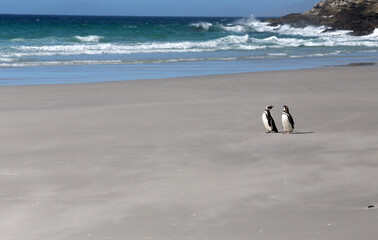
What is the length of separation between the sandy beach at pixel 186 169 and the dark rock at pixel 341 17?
53.0 m

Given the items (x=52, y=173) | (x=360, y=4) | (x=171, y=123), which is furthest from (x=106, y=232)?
(x=360, y=4)

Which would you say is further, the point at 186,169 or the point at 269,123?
the point at 269,123

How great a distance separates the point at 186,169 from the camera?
20.1ft

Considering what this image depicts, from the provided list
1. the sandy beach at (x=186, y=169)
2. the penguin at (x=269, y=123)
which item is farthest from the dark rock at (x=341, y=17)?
the penguin at (x=269, y=123)

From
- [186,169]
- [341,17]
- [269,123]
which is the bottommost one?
[341,17]

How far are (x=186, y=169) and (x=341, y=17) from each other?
221 feet

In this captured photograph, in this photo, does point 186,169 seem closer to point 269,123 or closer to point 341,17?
point 269,123

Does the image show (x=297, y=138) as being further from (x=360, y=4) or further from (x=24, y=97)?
(x=360, y=4)

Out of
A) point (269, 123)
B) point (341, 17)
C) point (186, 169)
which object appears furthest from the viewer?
point (341, 17)

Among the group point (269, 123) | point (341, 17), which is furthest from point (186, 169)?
point (341, 17)

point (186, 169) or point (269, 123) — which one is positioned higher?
point (186, 169)

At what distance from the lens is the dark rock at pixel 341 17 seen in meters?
64.8

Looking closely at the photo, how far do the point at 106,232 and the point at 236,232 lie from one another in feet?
2.72

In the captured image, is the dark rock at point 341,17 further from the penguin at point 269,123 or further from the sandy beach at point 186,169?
the penguin at point 269,123
